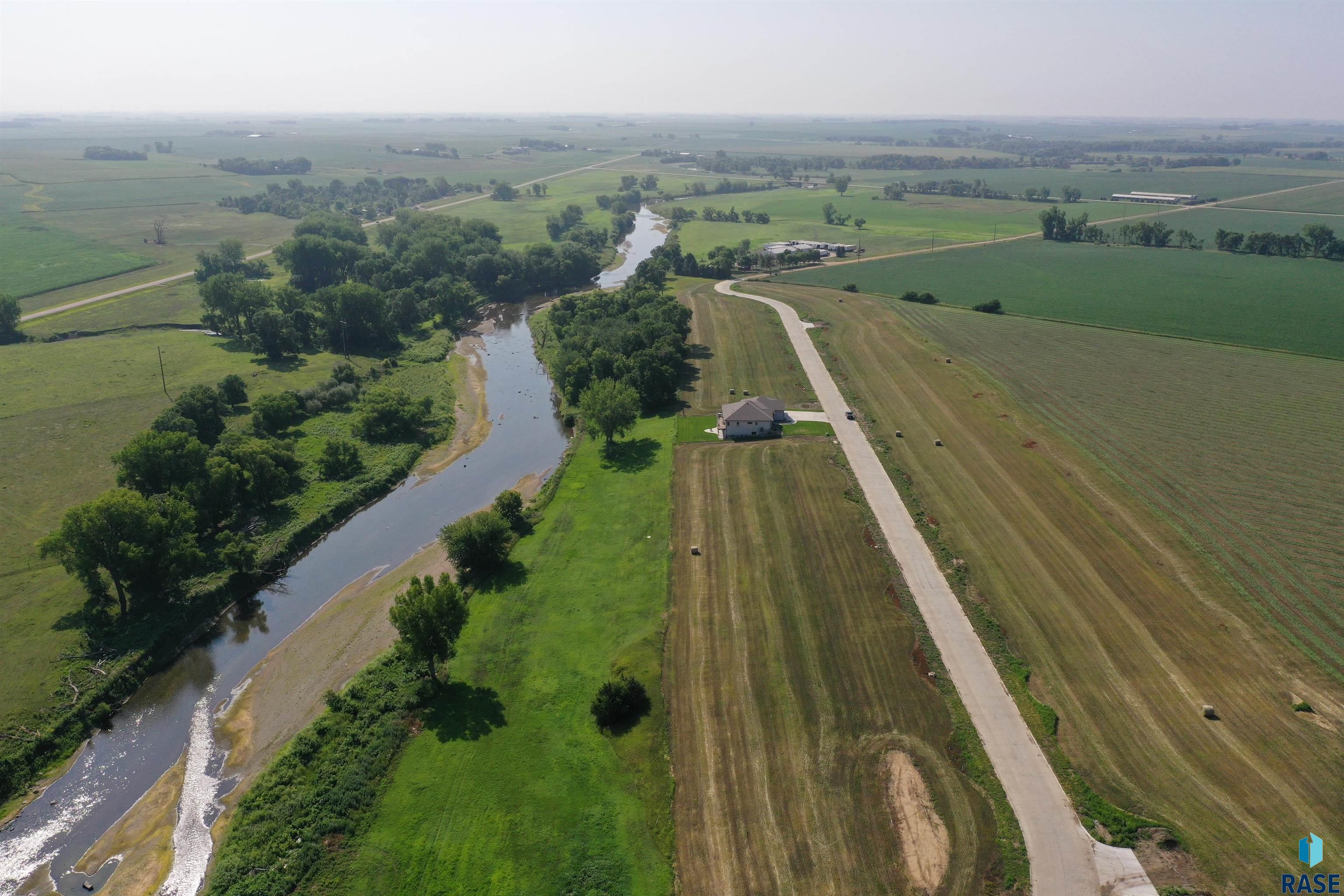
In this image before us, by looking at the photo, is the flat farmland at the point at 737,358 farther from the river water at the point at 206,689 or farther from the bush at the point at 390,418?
the bush at the point at 390,418

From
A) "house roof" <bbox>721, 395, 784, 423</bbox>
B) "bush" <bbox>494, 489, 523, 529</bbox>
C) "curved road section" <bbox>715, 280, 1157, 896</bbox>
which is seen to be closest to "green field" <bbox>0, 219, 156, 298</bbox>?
"bush" <bbox>494, 489, 523, 529</bbox>

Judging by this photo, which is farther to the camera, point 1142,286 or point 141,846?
point 1142,286

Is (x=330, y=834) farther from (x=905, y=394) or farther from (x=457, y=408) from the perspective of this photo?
(x=905, y=394)

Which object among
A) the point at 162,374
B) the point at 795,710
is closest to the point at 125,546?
the point at 795,710

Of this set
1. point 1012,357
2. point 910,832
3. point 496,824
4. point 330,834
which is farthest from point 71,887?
point 1012,357

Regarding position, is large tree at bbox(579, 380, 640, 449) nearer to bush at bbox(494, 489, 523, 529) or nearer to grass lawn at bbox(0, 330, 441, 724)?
bush at bbox(494, 489, 523, 529)

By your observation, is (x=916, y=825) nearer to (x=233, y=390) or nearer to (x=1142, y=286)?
(x=233, y=390)
